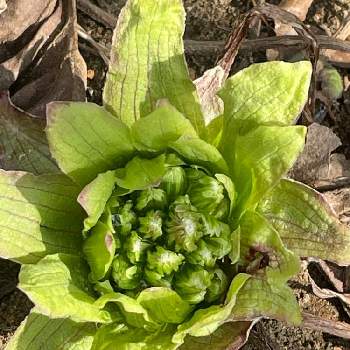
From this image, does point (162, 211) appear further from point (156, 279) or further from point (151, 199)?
point (156, 279)

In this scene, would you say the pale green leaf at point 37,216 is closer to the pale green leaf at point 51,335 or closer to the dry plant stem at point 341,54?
the pale green leaf at point 51,335

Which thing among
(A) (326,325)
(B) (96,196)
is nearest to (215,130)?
(B) (96,196)

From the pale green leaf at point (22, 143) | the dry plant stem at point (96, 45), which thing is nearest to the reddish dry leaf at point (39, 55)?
the dry plant stem at point (96, 45)

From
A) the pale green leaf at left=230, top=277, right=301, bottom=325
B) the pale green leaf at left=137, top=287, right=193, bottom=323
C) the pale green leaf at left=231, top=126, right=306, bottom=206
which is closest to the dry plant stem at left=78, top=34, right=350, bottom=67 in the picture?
the pale green leaf at left=231, top=126, right=306, bottom=206

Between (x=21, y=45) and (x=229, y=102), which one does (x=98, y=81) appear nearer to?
(x=21, y=45)

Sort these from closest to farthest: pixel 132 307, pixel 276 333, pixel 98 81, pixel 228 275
Answer: pixel 132 307
pixel 228 275
pixel 276 333
pixel 98 81

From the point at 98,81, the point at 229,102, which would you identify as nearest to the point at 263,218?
the point at 229,102
